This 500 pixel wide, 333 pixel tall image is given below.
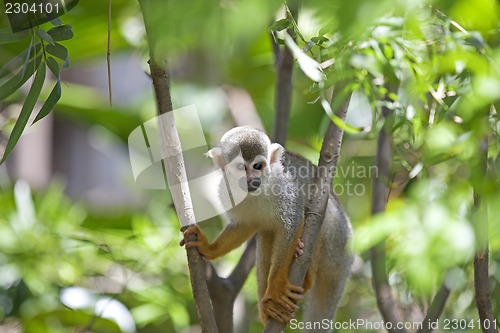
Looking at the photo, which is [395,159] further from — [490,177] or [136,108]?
[136,108]

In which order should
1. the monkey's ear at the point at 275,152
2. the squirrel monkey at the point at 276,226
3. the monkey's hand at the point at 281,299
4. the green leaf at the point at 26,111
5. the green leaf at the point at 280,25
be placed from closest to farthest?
the green leaf at the point at 26,111 → the green leaf at the point at 280,25 → the monkey's hand at the point at 281,299 → the squirrel monkey at the point at 276,226 → the monkey's ear at the point at 275,152

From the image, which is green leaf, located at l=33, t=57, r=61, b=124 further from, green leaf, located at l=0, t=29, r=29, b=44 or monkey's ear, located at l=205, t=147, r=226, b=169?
monkey's ear, located at l=205, t=147, r=226, b=169

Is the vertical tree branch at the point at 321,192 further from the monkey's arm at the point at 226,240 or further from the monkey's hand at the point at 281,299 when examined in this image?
the monkey's arm at the point at 226,240

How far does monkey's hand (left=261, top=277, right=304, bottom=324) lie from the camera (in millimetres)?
2781

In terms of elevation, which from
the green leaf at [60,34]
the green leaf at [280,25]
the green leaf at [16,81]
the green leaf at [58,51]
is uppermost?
the green leaf at [280,25]

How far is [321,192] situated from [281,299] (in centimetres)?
59

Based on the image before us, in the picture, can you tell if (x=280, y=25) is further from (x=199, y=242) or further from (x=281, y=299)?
(x=281, y=299)

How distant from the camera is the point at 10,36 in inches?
87.1

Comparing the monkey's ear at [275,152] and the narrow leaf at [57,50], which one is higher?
→ the narrow leaf at [57,50]

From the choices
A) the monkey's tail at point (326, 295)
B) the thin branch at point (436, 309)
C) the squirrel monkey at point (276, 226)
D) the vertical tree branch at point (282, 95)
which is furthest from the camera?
the vertical tree branch at point (282, 95)

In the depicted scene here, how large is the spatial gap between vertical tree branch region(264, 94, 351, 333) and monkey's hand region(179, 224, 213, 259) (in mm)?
409

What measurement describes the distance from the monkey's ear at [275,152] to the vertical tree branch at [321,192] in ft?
1.64

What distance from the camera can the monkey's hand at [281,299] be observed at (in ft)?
9.12

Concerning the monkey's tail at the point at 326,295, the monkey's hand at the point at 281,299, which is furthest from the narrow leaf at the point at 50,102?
Result: the monkey's tail at the point at 326,295
